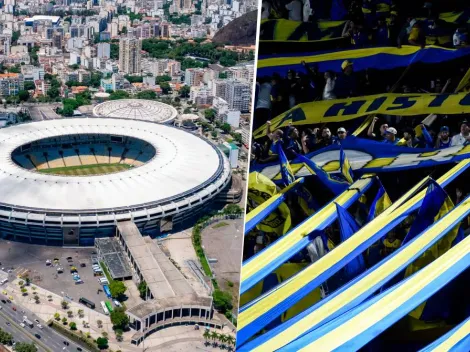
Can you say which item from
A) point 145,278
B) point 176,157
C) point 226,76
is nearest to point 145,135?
point 176,157

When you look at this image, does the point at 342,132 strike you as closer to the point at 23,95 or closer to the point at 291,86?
the point at 291,86

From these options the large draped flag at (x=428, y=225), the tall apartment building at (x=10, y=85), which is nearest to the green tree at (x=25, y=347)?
the large draped flag at (x=428, y=225)

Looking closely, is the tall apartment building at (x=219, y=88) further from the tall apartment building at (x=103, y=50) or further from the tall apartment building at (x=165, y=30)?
the tall apartment building at (x=165, y=30)

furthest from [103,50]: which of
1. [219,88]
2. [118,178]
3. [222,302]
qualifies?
[222,302]

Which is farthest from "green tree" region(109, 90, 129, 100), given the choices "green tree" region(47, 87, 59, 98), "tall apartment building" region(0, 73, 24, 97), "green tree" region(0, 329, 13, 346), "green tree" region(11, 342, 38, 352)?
"green tree" region(11, 342, 38, 352)

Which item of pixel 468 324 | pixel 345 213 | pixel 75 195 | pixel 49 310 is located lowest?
pixel 49 310

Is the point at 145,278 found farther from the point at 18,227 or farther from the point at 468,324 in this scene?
the point at 468,324
